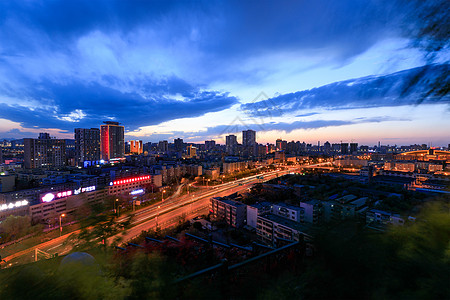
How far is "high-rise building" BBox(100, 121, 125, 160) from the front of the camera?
29094mm

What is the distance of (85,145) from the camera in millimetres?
25781

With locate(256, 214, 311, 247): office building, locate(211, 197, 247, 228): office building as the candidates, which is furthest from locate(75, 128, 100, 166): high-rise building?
locate(256, 214, 311, 247): office building

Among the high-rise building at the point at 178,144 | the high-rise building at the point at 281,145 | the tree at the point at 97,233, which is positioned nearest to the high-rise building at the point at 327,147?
the high-rise building at the point at 281,145

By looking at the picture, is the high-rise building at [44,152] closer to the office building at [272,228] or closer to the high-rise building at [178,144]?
the high-rise building at [178,144]

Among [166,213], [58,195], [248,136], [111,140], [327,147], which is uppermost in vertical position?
[248,136]

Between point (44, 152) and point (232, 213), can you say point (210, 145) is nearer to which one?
point (44, 152)

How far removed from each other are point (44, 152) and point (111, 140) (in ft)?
31.9

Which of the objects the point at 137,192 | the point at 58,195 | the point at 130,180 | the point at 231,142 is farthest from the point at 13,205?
the point at 231,142

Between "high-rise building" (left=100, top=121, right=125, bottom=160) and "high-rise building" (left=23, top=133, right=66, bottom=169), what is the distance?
664cm

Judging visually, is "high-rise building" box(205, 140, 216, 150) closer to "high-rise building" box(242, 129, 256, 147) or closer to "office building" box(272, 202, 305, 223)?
"high-rise building" box(242, 129, 256, 147)

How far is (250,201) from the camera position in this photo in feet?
30.1

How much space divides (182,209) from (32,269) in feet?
27.3

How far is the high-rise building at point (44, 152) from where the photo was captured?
19281 mm

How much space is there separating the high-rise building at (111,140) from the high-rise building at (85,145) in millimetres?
1985
